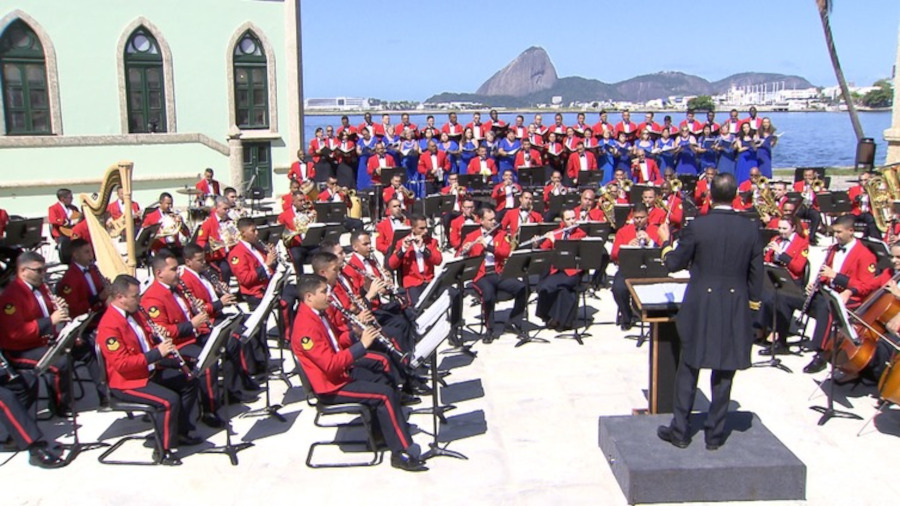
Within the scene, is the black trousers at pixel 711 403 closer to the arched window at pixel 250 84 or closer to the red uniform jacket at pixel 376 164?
the red uniform jacket at pixel 376 164

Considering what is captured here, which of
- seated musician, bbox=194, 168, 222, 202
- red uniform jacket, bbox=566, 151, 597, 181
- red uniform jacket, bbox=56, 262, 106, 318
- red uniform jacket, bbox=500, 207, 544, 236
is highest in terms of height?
red uniform jacket, bbox=566, 151, 597, 181

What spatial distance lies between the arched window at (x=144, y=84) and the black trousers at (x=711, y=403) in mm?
19478

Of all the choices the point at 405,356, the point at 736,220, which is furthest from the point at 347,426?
the point at 736,220

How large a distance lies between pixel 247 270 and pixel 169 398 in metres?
3.34

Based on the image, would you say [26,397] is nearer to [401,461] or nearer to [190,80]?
[401,461]

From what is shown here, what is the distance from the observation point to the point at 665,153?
20.8m

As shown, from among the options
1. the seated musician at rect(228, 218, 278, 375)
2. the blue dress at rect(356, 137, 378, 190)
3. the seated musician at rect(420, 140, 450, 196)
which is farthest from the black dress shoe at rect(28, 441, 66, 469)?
the blue dress at rect(356, 137, 378, 190)

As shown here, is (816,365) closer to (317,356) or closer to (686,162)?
(317,356)

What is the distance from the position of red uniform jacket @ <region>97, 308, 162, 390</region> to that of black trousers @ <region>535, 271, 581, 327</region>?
17.7 feet

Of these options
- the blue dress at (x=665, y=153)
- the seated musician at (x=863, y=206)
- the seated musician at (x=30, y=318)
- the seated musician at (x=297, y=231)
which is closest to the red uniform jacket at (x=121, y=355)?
the seated musician at (x=30, y=318)

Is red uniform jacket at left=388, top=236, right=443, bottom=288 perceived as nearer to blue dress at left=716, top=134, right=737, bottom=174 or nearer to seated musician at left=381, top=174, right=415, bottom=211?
seated musician at left=381, top=174, right=415, bottom=211

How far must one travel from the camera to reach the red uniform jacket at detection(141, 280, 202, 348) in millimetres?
7941

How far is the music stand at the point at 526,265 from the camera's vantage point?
9891 mm

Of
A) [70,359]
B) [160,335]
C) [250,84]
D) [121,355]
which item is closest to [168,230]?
[70,359]
